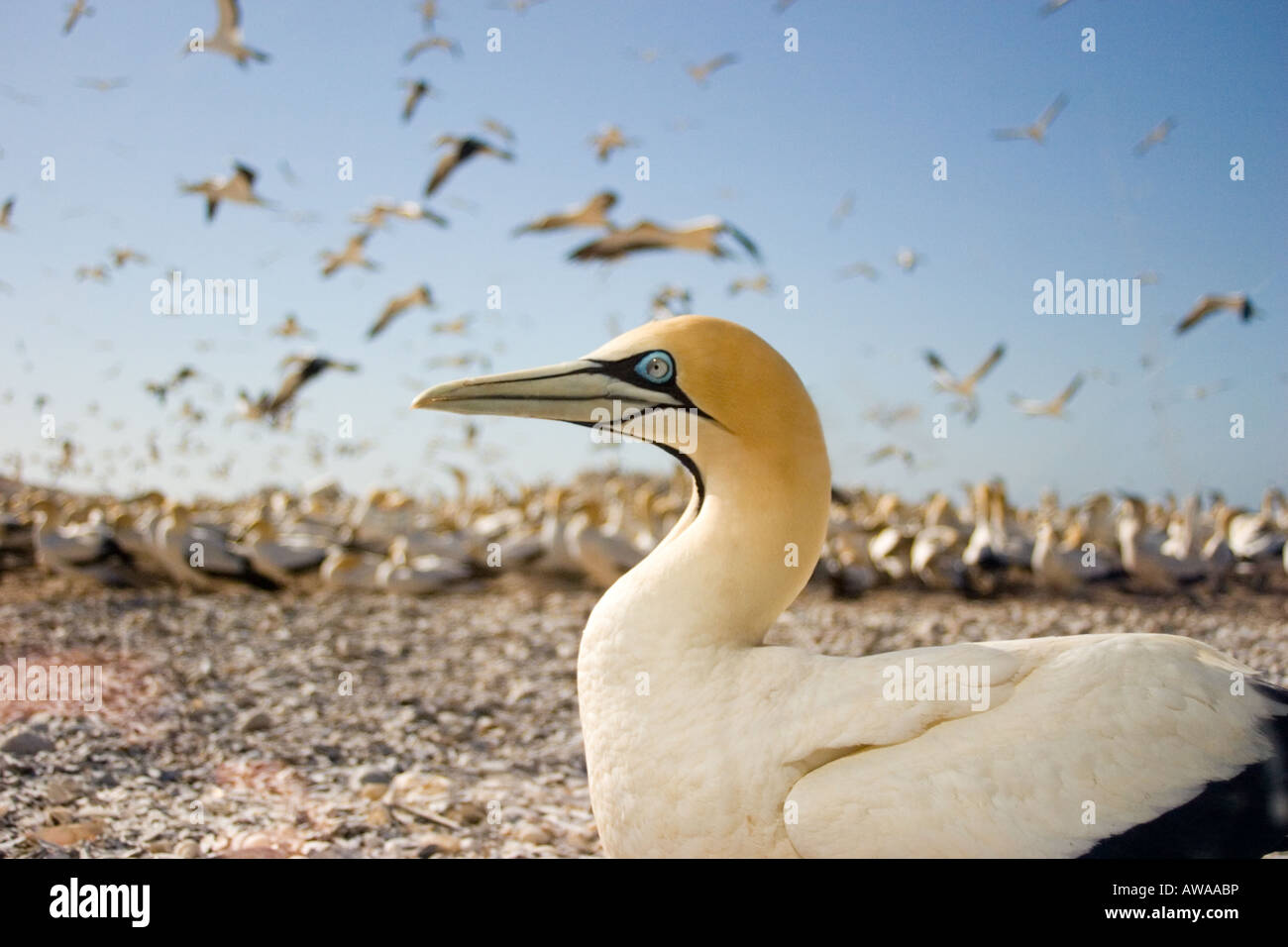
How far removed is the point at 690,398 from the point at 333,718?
15.0 feet

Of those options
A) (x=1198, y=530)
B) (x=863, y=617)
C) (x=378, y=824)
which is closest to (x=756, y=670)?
(x=378, y=824)

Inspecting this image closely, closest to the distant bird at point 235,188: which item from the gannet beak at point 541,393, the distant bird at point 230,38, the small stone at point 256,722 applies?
the distant bird at point 230,38

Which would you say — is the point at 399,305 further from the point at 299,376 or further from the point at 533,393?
the point at 533,393

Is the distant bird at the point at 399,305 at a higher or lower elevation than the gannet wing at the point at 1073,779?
higher

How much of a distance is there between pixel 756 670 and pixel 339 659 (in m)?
6.68

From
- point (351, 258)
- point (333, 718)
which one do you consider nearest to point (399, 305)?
point (351, 258)

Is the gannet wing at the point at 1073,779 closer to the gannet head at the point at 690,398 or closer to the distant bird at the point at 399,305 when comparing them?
the gannet head at the point at 690,398

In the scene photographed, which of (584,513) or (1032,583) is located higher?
(584,513)

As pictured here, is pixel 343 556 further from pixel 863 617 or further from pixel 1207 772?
pixel 1207 772

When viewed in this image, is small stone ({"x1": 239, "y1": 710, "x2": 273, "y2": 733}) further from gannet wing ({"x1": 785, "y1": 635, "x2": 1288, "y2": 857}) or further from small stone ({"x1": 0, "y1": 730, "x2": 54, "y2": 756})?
gannet wing ({"x1": 785, "y1": 635, "x2": 1288, "y2": 857})

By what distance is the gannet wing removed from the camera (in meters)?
2.14

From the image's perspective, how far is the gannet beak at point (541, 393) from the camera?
9.12ft
